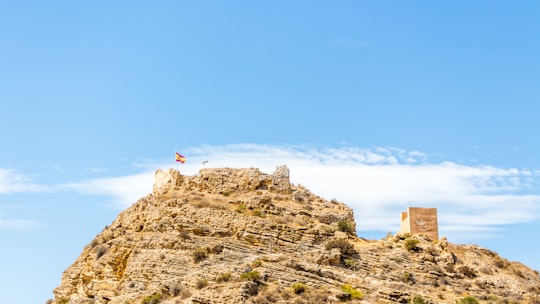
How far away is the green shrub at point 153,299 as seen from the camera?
33.1 meters

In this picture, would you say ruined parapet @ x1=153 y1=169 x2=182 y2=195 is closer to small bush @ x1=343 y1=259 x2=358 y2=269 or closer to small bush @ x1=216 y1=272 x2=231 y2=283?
small bush @ x1=216 y1=272 x2=231 y2=283

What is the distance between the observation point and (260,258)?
35625mm

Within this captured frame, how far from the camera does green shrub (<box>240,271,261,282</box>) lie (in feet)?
108

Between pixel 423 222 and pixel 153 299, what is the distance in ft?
55.9

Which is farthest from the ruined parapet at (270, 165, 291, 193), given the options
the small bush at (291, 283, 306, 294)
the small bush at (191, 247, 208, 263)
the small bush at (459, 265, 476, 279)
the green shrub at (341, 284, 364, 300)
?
the small bush at (291, 283, 306, 294)

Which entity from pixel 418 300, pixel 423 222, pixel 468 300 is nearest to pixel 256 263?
pixel 418 300

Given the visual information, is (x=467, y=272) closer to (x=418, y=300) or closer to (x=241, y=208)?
(x=418, y=300)

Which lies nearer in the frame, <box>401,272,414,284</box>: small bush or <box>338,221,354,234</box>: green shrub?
<box>401,272,414,284</box>: small bush

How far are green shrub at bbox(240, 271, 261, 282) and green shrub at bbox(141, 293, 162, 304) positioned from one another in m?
3.69

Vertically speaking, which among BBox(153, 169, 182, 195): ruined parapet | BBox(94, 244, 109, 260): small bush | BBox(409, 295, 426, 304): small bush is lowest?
BBox(409, 295, 426, 304): small bush

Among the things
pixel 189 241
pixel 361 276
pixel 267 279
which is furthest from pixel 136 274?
pixel 361 276

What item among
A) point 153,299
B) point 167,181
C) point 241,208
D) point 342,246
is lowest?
point 153,299

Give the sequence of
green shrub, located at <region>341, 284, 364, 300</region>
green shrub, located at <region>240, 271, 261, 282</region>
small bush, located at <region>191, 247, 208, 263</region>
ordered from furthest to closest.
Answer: small bush, located at <region>191, 247, 208, 263</region>, green shrub, located at <region>341, 284, 364, 300</region>, green shrub, located at <region>240, 271, 261, 282</region>

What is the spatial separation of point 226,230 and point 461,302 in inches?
458
